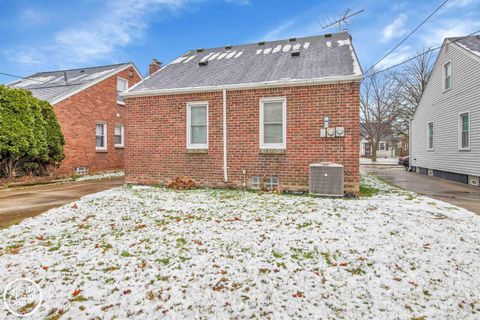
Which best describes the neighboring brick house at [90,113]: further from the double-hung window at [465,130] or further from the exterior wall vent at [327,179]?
the double-hung window at [465,130]

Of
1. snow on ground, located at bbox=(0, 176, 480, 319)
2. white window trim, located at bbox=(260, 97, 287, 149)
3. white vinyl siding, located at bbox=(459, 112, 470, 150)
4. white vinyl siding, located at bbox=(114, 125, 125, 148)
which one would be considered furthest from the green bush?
white vinyl siding, located at bbox=(459, 112, 470, 150)

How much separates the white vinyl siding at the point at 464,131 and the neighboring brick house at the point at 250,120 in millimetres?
5699

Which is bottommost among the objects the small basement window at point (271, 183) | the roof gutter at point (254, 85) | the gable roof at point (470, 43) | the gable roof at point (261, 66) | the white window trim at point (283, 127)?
the small basement window at point (271, 183)

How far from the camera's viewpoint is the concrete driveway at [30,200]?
213 inches

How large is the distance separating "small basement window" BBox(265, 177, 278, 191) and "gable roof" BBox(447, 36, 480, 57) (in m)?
9.00

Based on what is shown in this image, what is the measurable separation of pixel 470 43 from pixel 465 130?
3.72 metres

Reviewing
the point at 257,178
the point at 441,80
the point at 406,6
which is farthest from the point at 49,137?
the point at 441,80

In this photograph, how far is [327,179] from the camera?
682cm

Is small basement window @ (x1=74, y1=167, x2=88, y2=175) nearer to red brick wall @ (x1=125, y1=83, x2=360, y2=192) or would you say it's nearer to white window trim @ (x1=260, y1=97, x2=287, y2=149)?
red brick wall @ (x1=125, y1=83, x2=360, y2=192)

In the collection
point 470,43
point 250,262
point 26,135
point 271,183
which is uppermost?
point 470,43

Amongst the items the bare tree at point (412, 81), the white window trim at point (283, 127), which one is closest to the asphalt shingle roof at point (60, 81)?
the white window trim at point (283, 127)

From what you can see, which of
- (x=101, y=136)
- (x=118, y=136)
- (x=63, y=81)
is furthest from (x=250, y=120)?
(x=63, y=81)

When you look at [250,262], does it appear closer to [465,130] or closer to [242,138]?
[242,138]

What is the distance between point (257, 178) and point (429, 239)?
479cm
